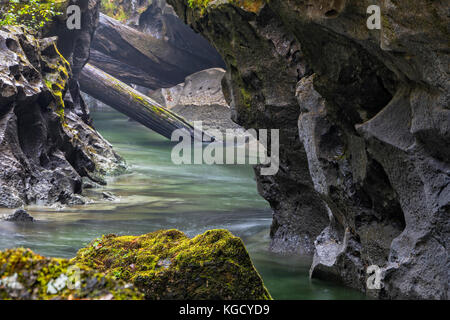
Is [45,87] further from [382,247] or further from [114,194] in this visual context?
[382,247]

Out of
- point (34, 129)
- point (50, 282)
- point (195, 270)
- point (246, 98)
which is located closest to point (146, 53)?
point (34, 129)

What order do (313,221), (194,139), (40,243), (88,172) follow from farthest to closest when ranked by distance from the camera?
1. (194,139)
2. (88,172)
3. (313,221)
4. (40,243)

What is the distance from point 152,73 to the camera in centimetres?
2895

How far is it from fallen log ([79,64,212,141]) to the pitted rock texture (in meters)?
7.65

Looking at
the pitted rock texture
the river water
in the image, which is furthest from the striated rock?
the pitted rock texture

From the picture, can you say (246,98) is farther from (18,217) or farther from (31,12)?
(31,12)

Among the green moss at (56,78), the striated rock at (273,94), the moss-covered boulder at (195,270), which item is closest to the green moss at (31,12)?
the green moss at (56,78)

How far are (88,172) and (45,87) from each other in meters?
3.22

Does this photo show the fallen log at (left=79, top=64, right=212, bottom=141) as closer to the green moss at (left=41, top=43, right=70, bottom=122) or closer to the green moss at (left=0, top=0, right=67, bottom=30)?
the green moss at (left=0, top=0, right=67, bottom=30)

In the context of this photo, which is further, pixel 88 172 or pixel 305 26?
pixel 88 172

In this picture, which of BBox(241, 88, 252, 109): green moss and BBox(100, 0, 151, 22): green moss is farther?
BBox(100, 0, 151, 22): green moss

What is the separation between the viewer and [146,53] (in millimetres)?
28219

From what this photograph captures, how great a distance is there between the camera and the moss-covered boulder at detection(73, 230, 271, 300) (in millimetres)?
4555
